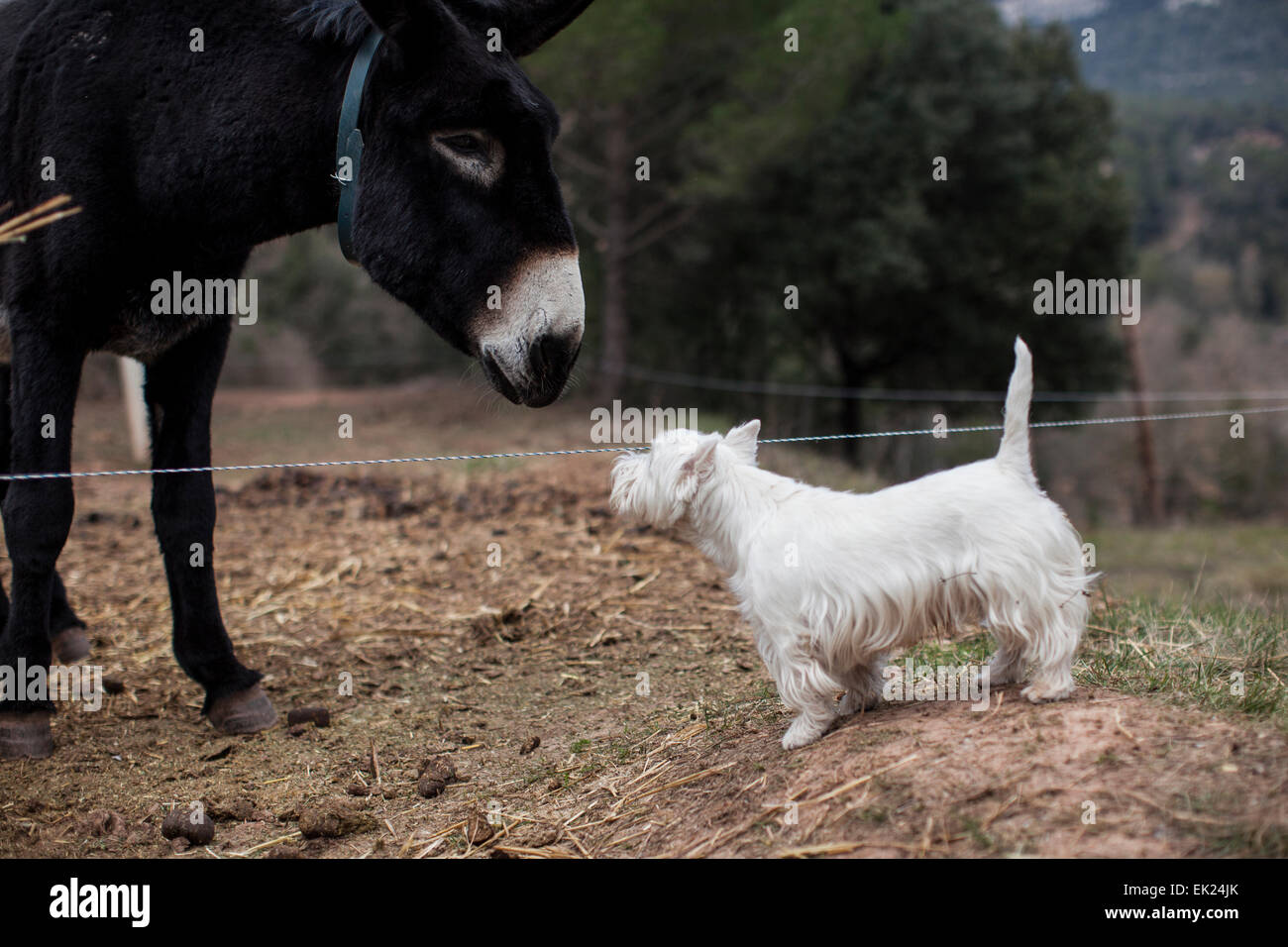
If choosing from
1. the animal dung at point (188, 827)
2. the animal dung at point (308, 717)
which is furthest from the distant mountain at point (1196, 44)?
the animal dung at point (188, 827)

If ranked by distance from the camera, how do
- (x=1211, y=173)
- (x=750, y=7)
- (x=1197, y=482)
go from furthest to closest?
(x=1211, y=173) < (x=1197, y=482) < (x=750, y=7)

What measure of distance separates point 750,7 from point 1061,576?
15.2 metres

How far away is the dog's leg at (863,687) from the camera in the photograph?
3.11m

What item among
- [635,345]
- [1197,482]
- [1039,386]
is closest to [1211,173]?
[1197,482]

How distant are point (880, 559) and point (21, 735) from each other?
313 cm

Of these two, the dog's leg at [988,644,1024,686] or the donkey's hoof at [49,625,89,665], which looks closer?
the dog's leg at [988,644,1024,686]

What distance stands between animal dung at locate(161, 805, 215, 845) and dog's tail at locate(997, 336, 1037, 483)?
2.66 metres

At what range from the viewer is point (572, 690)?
4.26 metres

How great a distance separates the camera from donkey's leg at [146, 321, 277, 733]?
157 inches

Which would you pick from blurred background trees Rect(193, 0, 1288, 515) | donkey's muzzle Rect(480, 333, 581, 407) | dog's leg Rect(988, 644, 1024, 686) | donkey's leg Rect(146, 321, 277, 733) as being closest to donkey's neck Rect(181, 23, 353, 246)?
donkey's leg Rect(146, 321, 277, 733)

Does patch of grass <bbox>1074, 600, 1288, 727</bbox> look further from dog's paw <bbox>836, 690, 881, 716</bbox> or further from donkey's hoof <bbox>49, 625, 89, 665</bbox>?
donkey's hoof <bbox>49, 625, 89, 665</bbox>

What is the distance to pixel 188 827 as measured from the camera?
315cm

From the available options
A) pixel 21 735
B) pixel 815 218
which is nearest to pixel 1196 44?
pixel 815 218
